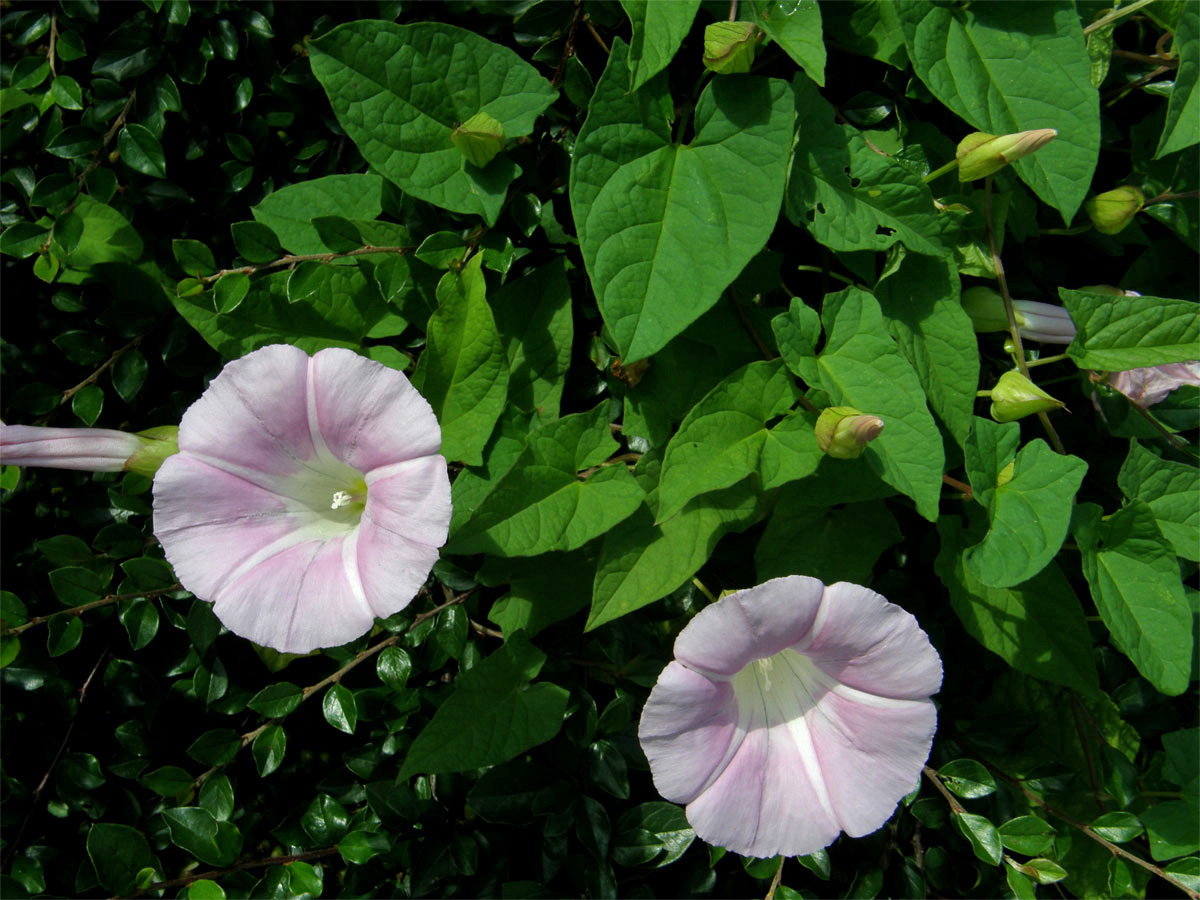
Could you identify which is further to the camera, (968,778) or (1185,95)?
(968,778)

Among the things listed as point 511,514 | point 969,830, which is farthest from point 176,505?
point 969,830

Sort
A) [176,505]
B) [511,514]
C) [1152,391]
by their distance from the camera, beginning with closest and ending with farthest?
[176,505] < [511,514] < [1152,391]

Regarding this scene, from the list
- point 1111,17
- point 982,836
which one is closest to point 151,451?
point 982,836

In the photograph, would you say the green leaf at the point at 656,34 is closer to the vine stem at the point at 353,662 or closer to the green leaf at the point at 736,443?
the green leaf at the point at 736,443

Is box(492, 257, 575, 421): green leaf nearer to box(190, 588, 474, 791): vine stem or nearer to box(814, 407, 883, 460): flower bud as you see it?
box(190, 588, 474, 791): vine stem

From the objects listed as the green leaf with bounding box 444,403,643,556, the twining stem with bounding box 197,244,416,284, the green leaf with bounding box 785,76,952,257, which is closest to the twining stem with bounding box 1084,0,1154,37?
the green leaf with bounding box 785,76,952,257

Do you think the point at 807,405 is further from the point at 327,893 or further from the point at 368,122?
the point at 327,893

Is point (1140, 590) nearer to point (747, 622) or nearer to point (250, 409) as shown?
point (747, 622)

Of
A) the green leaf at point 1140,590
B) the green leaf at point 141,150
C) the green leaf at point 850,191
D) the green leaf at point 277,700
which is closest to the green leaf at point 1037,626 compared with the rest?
the green leaf at point 1140,590
